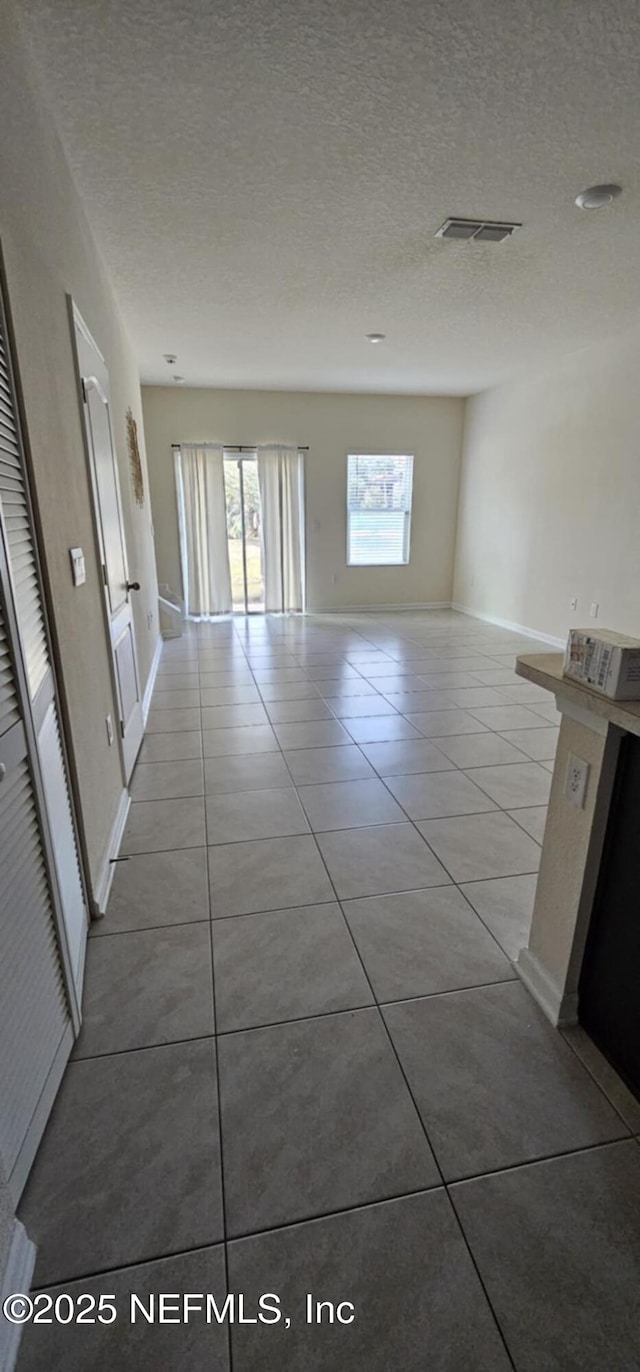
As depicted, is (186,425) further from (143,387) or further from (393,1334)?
(393,1334)

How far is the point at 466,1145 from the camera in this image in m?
1.16

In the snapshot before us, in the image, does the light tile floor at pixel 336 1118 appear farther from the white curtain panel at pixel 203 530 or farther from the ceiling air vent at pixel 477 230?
the white curtain panel at pixel 203 530

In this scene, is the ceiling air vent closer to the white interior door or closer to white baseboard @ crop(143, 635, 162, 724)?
the white interior door

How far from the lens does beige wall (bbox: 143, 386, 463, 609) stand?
6.24 meters

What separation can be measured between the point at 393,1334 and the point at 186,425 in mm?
6786

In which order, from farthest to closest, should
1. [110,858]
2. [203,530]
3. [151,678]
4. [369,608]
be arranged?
[369,608] → [203,530] → [151,678] → [110,858]

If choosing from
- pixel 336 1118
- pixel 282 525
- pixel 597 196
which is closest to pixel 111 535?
pixel 336 1118

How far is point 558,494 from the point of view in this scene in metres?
5.22

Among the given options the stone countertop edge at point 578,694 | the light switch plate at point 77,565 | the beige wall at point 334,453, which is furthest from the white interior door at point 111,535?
the beige wall at point 334,453

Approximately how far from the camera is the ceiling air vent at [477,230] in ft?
8.55

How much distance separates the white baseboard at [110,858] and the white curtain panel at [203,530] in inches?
172

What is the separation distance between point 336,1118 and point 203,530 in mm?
5992

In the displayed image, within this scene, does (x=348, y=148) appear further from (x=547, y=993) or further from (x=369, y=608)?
(x=369, y=608)

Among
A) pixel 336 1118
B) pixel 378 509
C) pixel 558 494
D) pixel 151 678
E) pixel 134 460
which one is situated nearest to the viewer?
pixel 336 1118
